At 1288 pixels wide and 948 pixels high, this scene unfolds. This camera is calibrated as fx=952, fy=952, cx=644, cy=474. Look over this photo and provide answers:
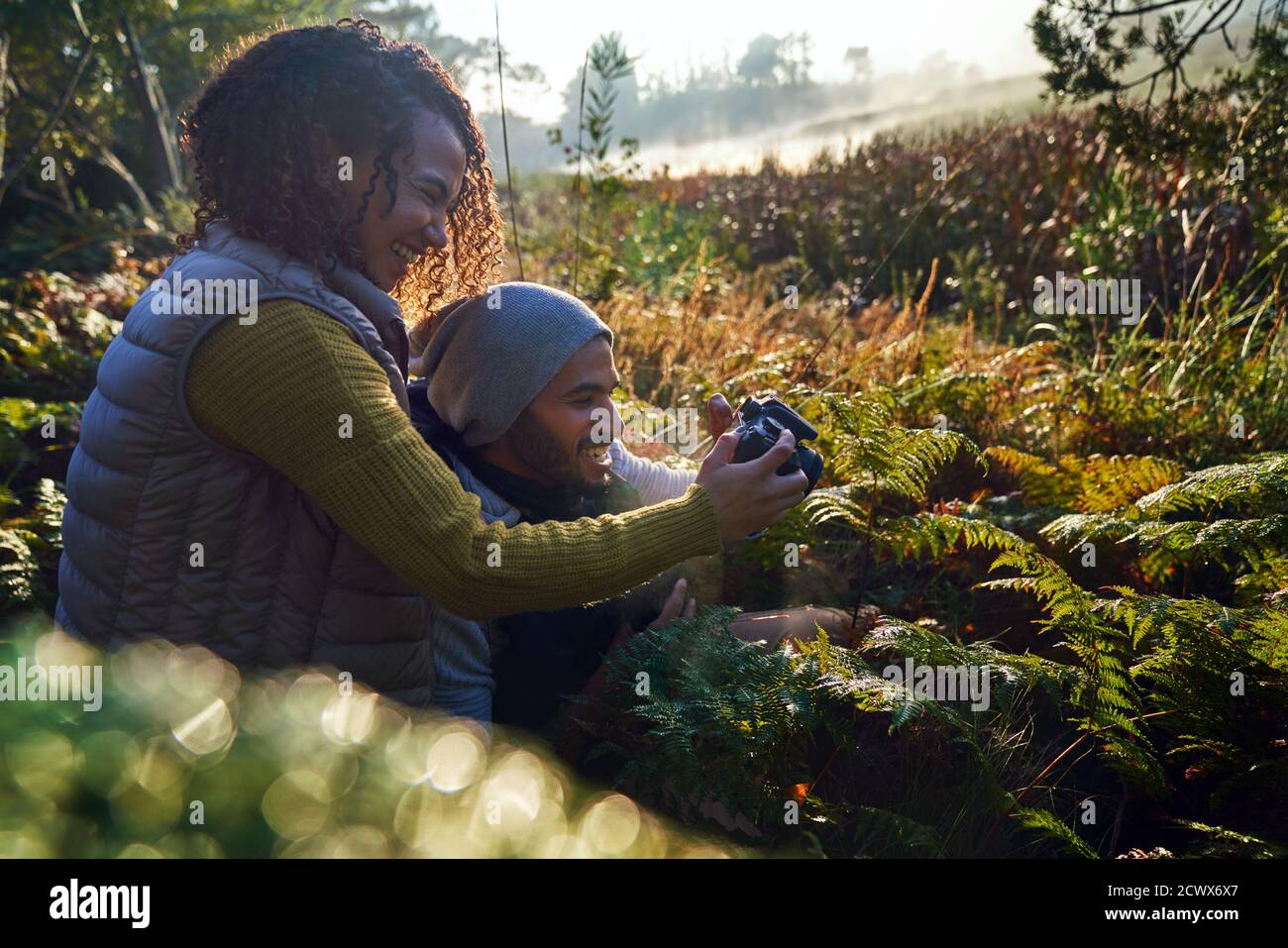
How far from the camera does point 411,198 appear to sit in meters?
2.20

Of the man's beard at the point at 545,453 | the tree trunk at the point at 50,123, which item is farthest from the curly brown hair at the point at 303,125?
the tree trunk at the point at 50,123

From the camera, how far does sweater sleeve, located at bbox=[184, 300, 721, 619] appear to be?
1.78 metres

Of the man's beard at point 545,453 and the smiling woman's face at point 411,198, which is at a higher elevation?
the smiling woman's face at point 411,198

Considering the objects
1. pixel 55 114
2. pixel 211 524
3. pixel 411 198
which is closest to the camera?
pixel 211 524

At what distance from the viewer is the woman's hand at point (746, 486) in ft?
6.91

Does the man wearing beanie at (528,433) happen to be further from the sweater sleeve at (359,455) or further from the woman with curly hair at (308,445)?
the sweater sleeve at (359,455)

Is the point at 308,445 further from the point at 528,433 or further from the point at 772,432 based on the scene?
the point at 772,432

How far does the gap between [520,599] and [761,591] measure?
1571 mm

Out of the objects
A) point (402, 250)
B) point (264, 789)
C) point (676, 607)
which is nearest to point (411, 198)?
point (402, 250)

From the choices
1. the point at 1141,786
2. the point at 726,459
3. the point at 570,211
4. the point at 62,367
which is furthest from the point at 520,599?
the point at 570,211

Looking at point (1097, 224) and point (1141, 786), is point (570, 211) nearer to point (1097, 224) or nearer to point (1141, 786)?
point (1097, 224)

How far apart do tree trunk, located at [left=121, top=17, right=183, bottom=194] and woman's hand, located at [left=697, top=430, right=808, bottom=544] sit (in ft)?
40.2

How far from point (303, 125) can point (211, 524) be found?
0.88m

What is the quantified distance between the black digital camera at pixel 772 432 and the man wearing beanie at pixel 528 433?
12 centimetres
